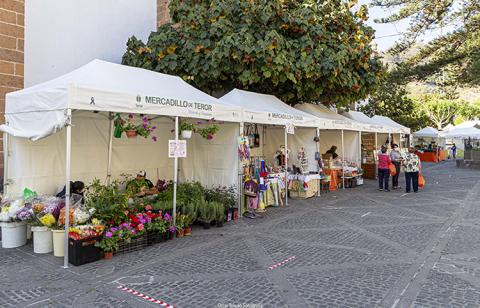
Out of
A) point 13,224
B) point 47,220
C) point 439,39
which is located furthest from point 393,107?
point 13,224

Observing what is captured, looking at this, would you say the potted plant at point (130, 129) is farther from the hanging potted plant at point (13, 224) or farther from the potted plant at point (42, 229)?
the hanging potted plant at point (13, 224)

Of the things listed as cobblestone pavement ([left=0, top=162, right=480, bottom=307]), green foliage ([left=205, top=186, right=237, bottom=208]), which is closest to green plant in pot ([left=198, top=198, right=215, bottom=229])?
cobblestone pavement ([left=0, top=162, right=480, bottom=307])

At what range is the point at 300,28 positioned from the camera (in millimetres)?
11070

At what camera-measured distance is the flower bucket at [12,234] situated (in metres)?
5.99

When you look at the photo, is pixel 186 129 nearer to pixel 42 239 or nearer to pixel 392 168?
pixel 42 239

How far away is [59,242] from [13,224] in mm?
1177

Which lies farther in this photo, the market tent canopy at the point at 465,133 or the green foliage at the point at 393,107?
the green foliage at the point at 393,107

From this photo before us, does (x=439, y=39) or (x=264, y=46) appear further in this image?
(x=439, y=39)

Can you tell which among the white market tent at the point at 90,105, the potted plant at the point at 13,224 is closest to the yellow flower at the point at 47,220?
the potted plant at the point at 13,224

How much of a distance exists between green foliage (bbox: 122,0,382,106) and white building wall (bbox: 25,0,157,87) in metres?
0.70

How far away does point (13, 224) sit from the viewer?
19.8 feet

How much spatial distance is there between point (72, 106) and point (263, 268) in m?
3.54

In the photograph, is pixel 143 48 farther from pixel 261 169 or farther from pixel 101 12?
pixel 261 169

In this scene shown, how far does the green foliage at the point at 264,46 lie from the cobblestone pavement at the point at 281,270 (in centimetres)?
485
